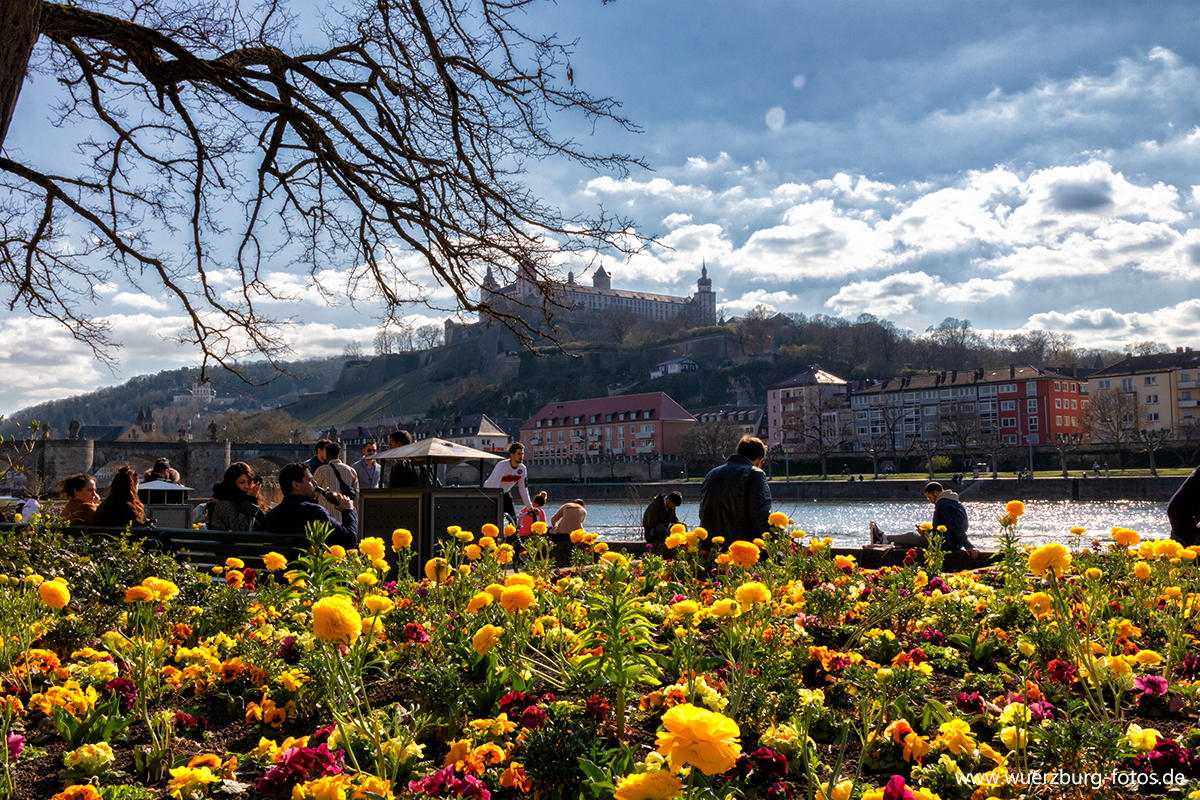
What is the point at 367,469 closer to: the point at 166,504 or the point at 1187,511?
the point at 166,504

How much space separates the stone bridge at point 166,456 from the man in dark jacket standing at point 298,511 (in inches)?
2221

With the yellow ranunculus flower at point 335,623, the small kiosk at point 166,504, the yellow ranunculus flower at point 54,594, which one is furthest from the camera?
the small kiosk at point 166,504

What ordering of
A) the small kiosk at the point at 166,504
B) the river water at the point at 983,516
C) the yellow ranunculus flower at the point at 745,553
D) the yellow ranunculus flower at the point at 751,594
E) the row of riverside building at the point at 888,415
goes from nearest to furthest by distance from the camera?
1. the yellow ranunculus flower at the point at 751,594
2. the yellow ranunculus flower at the point at 745,553
3. the small kiosk at the point at 166,504
4. the river water at the point at 983,516
5. the row of riverside building at the point at 888,415

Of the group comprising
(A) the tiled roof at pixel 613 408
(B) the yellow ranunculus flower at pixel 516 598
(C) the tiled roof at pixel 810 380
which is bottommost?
(B) the yellow ranunculus flower at pixel 516 598

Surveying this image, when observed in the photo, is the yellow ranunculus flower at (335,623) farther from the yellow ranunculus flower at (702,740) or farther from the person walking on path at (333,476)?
the person walking on path at (333,476)

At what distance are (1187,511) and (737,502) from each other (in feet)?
8.81

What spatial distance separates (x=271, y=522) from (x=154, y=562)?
1.57 metres

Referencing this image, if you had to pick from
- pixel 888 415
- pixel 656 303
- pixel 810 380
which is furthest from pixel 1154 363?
pixel 656 303

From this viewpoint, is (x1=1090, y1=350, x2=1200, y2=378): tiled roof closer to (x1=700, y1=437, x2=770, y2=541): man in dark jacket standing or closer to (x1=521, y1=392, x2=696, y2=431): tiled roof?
(x1=521, y1=392, x2=696, y2=431): tiled roof

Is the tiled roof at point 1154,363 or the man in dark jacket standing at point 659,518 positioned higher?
the tiled roof at point 1154,363

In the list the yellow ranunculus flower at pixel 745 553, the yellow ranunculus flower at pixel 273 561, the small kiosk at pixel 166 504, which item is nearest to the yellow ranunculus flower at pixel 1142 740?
the yellow ranunculus flower at pixel 745 553

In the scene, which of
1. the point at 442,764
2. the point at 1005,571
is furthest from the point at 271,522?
the point at 1005,571

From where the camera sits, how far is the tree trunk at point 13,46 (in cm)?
344

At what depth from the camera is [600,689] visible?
8.79 ft
